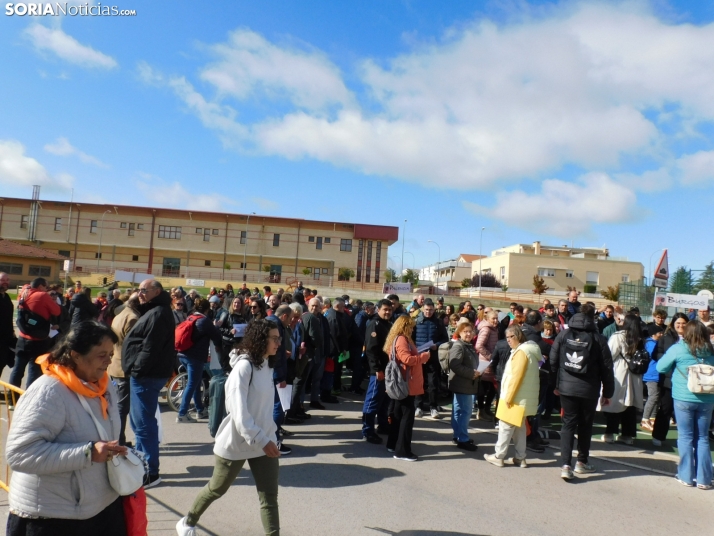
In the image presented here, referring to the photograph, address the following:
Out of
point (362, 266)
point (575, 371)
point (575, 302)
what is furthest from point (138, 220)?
point (575, 371)

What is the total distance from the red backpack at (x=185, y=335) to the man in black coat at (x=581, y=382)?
5044mm

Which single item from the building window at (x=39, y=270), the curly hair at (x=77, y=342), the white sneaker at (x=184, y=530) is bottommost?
the white sneaker at (x=184, y=530)

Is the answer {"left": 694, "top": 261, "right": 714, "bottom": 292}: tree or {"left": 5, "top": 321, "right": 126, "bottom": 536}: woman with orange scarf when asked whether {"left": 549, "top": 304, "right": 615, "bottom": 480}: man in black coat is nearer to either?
{"left": 5, "top": 321, "right": 126, "bottom": 536}: woman with orange scarf

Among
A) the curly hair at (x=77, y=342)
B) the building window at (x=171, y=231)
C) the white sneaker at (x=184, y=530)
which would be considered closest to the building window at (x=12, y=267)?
the building window at (x=171, y=231)

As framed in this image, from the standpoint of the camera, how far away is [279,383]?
665 cm

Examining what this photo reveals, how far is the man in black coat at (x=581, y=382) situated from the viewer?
20.1 ft

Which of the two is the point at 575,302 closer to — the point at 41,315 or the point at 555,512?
the point at 555,512

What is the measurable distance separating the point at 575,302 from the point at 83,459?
1288 cm

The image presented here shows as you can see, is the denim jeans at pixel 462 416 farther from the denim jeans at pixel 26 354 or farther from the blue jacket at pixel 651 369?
the denim jeans at pixel 26 354

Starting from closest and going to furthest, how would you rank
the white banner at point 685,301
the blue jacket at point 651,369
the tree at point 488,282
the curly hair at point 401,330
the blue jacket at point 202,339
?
the curly hair at point 401,330
the blue jacket at point 202,339
the blue jacket at point 651,369
the white banner at point 685,301
the tree at point 488,282

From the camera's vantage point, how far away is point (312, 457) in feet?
21.1

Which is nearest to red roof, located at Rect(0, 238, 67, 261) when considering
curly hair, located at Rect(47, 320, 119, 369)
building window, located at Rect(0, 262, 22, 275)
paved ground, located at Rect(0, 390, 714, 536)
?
building window, located at Rect(0, 262, 22, 275)

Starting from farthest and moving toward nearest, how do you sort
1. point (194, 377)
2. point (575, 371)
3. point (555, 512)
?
point (194, 377) → point (575, 371) → point (555, 512)

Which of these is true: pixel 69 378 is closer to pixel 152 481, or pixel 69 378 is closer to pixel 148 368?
pixel 148 368
